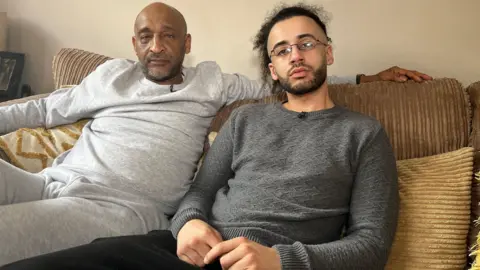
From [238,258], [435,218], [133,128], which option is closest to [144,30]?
[133,128]

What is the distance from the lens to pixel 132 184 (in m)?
1.39

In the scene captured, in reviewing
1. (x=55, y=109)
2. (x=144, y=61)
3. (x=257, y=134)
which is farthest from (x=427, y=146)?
(x=55, y=109)

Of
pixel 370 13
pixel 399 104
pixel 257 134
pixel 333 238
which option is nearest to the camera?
pixel 333 238

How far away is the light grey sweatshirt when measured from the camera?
1.39 metres

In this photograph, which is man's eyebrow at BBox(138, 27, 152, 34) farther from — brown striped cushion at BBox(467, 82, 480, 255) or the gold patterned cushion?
brown striped cushion at BBox(467, 82, 480, 255)

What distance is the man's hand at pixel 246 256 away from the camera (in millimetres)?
947

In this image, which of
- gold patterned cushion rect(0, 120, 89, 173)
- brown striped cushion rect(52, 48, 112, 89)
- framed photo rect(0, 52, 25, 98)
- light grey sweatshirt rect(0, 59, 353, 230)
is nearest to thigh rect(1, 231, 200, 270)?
light grey sweatshirt rect(0, 59, 353, 230)

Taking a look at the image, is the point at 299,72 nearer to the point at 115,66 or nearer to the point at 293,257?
the point at 293,257

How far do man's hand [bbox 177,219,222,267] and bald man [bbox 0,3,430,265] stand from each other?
0.25 metres

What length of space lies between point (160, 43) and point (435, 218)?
106 cm

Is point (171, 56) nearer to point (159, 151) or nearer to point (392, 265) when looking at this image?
point (159, 151)

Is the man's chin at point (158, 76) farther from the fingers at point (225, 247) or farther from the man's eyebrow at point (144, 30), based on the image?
the fingers at point (225, 247)

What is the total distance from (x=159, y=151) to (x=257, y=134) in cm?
35

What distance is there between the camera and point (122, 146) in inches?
57.4
